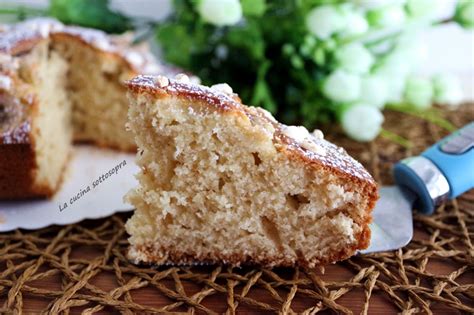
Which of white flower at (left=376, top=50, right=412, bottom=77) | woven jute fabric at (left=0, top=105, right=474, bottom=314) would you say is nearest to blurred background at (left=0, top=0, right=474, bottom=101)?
white flower at (left=376, top=50, right=412, bottom=77)

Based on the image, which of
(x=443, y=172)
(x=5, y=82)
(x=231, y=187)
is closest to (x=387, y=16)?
(x=443, y=172)

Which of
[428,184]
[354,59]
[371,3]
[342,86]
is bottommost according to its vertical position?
[428,184]

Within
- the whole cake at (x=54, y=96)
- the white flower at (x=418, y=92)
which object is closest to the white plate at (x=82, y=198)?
the whole cake at (x=54, y=96)

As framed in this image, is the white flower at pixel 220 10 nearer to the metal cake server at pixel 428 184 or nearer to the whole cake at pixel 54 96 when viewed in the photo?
the whole cake at pixel 54 96

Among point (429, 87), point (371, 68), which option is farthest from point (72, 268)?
point (429, 87)

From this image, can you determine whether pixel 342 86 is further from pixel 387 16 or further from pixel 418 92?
pixel 418 92

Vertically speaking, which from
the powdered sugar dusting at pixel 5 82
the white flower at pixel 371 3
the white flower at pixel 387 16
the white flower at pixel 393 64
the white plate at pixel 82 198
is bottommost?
the white plate at pixel 82 198

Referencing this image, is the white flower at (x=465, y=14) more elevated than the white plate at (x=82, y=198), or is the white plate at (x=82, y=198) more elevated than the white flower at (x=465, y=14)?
the white flower at (x=465, y=14)
